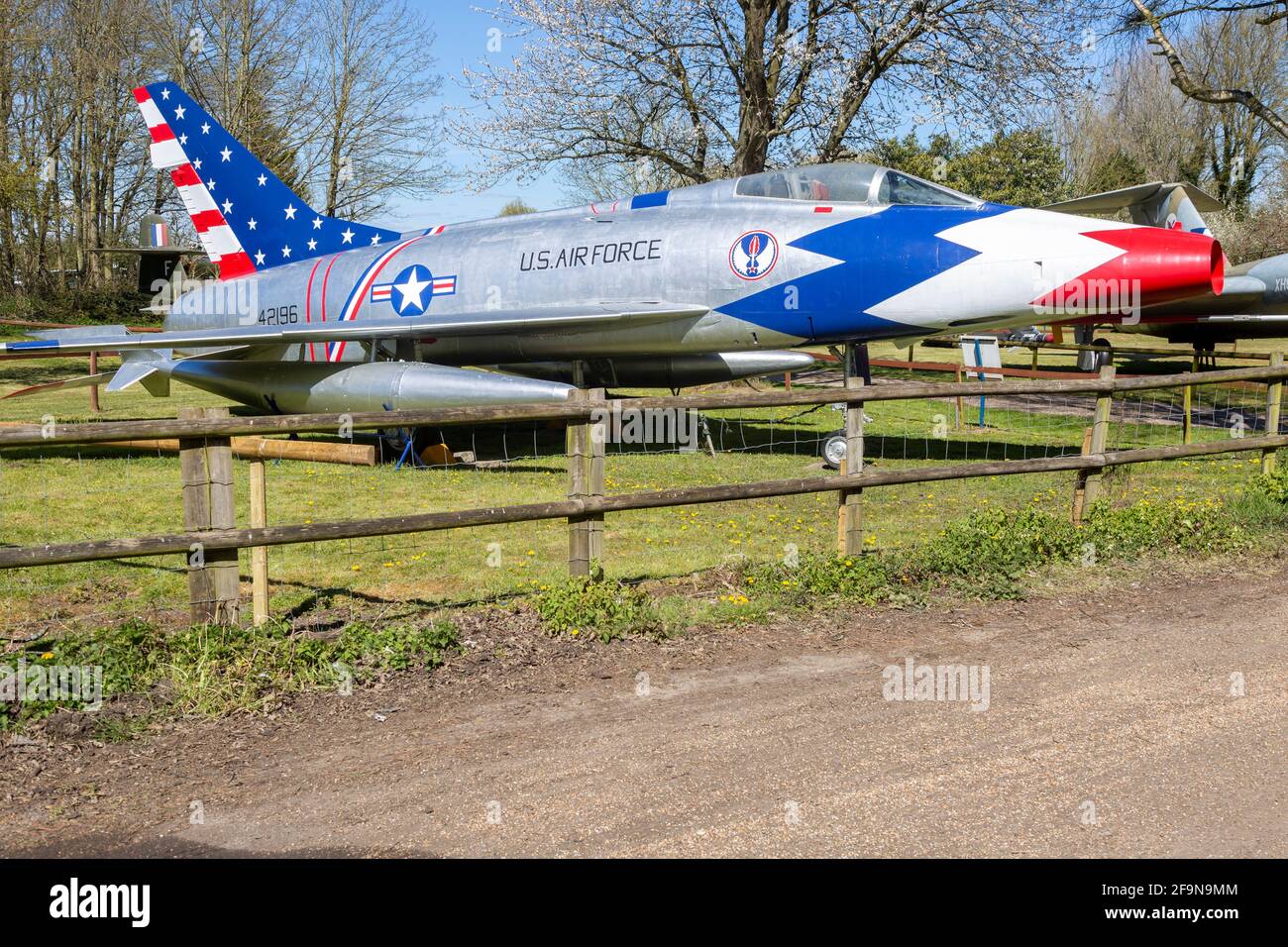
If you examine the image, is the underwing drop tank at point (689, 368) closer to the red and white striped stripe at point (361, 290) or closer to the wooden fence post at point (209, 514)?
the red and white striped stripe at point (361, 290)

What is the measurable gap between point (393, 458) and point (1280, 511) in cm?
986

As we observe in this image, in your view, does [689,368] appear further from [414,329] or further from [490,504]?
[490,504]

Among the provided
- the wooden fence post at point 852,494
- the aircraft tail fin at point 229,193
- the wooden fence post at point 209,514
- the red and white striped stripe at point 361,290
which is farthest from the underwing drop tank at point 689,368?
the wooden fence post at point 209,514

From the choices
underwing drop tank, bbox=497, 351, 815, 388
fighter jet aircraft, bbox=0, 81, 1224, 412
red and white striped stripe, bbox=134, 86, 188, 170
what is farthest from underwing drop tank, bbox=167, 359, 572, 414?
red and white striped stripe, bbox=134, 86, 188, 170

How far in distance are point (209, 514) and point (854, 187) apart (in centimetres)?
805

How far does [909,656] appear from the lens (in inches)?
240

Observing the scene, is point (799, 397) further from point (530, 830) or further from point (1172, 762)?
point (530, 830)

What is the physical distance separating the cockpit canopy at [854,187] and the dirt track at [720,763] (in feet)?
20.5

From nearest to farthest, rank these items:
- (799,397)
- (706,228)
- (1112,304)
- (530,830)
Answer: (530,830)
(799,397)
(1112,304)
(706,228)

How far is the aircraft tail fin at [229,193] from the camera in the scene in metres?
16.2

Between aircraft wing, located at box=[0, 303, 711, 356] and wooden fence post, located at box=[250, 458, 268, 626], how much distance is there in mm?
6455

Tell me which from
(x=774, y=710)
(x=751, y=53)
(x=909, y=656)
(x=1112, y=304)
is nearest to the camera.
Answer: (x=774, y=710)

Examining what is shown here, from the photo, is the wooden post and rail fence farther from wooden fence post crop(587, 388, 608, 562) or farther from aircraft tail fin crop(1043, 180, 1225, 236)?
aircraft tail fin crop(1043, 180, 1225, 236)
